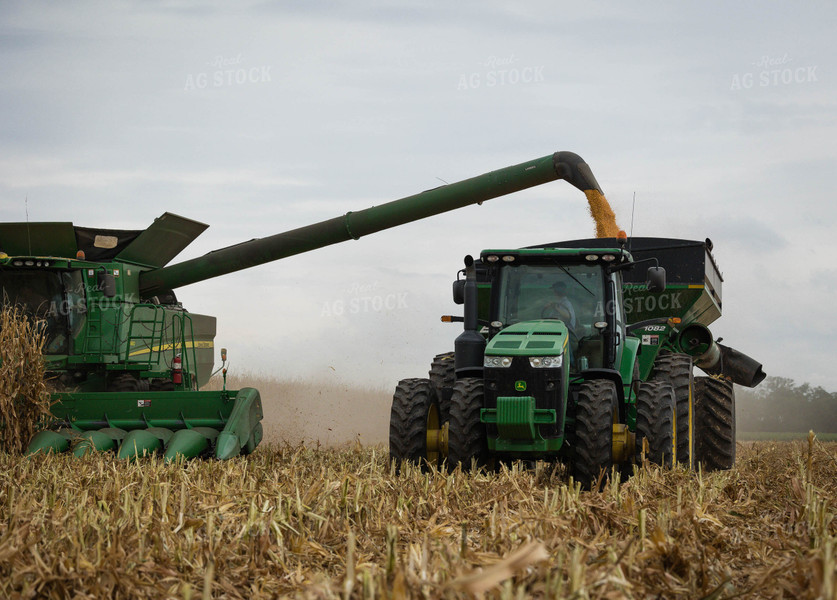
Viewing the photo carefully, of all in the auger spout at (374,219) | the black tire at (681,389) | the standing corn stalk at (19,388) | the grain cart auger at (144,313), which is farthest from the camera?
the auger spout at (374,219)

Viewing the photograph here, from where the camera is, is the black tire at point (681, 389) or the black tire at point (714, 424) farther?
the black tire at point (714, 424)

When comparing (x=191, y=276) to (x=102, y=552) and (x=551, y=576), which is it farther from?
(x=551, y=576)

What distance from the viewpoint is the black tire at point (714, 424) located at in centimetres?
965

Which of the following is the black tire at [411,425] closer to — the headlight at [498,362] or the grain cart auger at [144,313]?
the headlight at [498,362]

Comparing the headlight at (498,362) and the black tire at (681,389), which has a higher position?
the headlight at (498,362)

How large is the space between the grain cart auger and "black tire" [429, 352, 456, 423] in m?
2.13

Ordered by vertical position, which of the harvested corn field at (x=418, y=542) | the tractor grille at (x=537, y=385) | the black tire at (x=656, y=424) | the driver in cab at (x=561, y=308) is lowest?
the harvested corn field at (x=418, y=542)

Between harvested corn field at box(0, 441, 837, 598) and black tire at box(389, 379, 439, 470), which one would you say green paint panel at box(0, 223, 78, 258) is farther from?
harvested corn field at box(0, 441, 837, 598)

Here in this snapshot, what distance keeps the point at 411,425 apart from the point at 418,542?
11.1 feet

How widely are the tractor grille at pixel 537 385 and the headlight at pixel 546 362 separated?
0.02 metres

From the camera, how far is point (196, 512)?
14.3 ft

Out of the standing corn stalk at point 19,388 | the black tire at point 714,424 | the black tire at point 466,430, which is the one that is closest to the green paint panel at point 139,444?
the standing corn stalk at point 19,388

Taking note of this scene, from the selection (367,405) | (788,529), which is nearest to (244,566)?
(788,529)

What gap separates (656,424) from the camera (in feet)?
22.5
